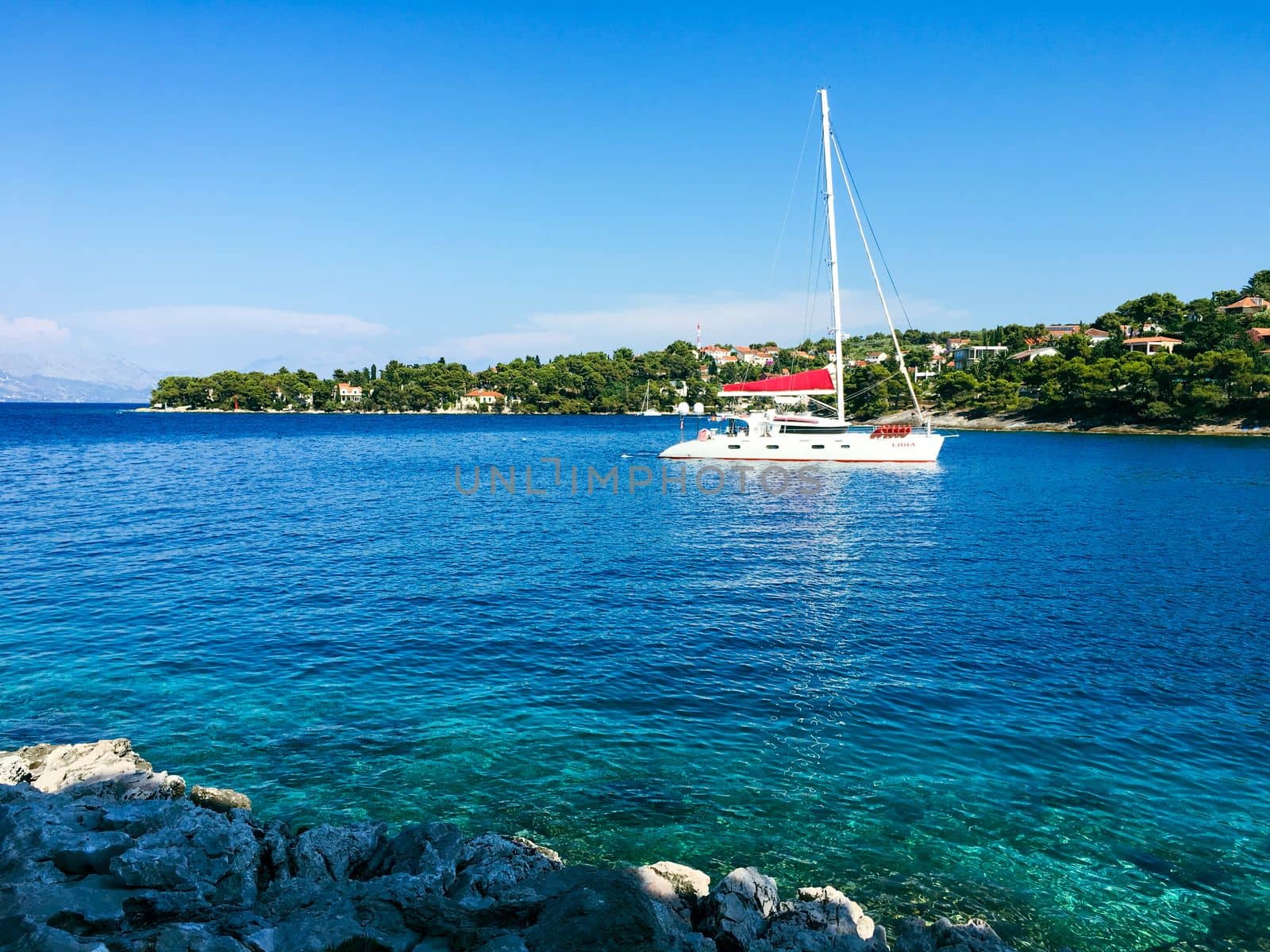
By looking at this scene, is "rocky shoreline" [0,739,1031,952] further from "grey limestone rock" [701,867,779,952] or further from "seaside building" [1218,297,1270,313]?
"seaside building" [1218,297,1270,313]

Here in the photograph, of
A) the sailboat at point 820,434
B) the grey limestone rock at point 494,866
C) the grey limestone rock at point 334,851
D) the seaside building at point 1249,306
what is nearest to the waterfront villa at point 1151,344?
the seaside building at point 1249,306

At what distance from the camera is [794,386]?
214 feet

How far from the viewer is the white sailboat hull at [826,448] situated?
60906 millimetres

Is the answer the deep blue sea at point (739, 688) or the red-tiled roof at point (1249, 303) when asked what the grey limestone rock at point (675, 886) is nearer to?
the deep blue sea at point (739, 688)

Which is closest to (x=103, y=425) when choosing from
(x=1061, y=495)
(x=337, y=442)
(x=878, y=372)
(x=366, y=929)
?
(x=337, y=442)

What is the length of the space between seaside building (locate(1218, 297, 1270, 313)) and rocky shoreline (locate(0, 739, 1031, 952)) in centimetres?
14633

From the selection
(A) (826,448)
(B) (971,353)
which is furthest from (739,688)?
(B) (971,353)

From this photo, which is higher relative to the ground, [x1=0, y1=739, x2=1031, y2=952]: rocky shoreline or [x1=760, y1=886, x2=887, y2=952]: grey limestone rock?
[x1=0, y1=739, x2=1031, y2=952]: rocky shoreline

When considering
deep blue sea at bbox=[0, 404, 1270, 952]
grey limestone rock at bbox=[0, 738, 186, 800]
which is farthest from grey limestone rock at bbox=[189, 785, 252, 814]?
deep blue sea at bbox=[0, 404, 1270, 952]

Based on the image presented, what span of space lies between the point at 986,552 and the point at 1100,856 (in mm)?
20268

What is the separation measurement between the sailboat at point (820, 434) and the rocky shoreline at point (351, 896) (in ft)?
178

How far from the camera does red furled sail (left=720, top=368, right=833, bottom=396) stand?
64.3 meters

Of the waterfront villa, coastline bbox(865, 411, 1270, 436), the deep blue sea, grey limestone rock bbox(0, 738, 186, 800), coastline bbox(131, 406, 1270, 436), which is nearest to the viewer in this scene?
grey limestone rock bbox(0, 738, 186, 800)

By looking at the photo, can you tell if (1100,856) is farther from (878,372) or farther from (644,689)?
(878,372)
